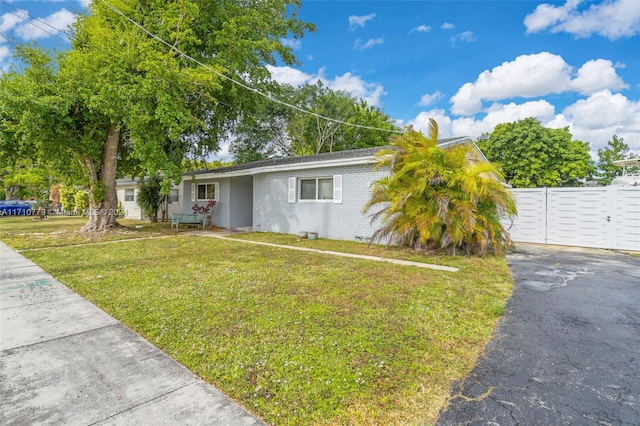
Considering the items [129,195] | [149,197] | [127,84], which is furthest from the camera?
[129,195]

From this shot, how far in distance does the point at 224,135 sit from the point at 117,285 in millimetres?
12177

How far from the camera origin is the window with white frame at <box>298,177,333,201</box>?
1170 cm

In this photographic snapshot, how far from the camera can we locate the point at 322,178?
1185 cm

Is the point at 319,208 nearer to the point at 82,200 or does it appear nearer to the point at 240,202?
the point at 240,202

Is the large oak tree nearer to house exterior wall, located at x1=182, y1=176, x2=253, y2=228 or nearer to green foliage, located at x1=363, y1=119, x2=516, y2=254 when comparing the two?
house exterior wall, located at x1=182, y1=176, x2=253, y2=228

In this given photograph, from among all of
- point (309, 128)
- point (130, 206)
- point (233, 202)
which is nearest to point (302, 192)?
point (233, 202)

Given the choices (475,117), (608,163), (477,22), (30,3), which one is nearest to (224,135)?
(30,3)

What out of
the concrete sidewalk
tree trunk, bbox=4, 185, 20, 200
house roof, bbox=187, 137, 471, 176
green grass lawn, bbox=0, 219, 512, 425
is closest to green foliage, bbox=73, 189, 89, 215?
Result: tree trunk, bbox=4, 185, 20, 200

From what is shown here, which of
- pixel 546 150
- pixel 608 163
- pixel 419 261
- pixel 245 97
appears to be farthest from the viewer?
pixel 608 163

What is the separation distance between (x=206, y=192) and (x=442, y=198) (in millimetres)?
12376

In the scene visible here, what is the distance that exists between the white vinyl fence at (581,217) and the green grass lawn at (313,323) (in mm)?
5010

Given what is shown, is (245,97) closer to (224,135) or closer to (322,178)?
(224,135)

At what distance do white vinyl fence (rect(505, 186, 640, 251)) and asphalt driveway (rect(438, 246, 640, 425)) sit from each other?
16.8 feet

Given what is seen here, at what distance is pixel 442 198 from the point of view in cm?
790
